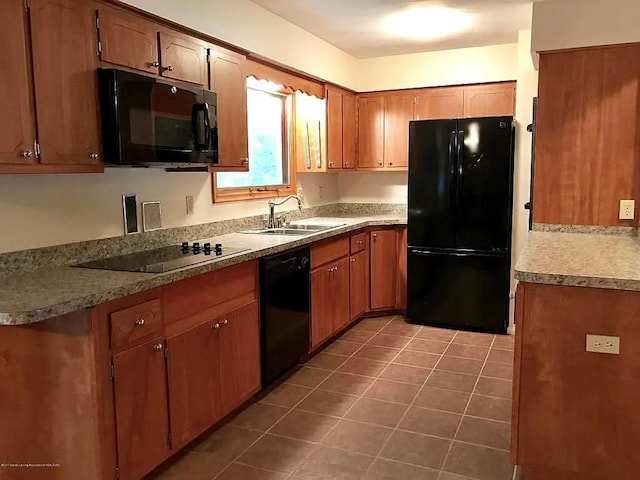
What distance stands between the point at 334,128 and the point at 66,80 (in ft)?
9.38

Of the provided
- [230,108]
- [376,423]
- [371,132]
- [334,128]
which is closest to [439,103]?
[371,132]

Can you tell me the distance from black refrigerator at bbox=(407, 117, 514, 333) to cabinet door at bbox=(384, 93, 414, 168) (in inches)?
21.2

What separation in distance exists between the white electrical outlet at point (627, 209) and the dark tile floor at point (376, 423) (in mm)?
1221

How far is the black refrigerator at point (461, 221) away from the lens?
4.15 m

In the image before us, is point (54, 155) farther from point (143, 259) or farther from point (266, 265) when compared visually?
point (266, 265)

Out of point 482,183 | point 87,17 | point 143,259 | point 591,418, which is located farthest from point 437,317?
point 87,17

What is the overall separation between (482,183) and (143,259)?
2717 millimetres

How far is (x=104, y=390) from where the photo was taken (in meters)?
1.94

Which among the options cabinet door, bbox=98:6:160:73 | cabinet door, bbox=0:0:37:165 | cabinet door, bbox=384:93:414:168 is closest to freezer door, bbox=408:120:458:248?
cabinet door, bbox=384:93:414:168

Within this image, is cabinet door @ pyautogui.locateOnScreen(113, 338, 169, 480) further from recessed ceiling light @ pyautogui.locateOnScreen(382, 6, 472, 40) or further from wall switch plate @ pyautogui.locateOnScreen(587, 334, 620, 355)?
recessed ceiling light @ pyautogui.locateOnScreen(382, 6, 472, 40)

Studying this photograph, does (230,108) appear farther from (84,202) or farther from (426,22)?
(426,22)

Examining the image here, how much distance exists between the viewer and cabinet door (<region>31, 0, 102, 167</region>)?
2.01 meters

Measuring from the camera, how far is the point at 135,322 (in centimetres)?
209

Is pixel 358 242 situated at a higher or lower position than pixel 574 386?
higher
